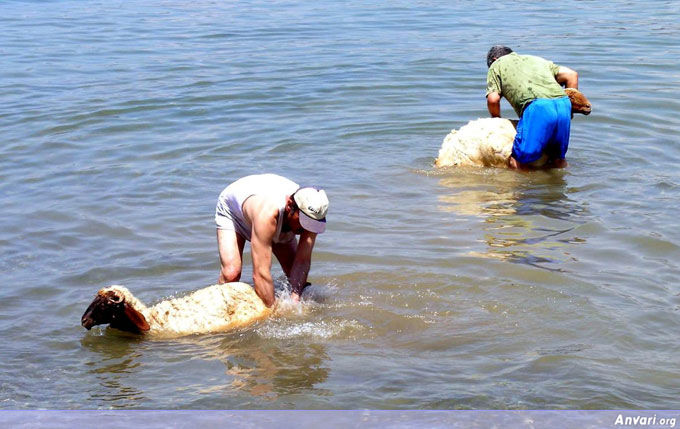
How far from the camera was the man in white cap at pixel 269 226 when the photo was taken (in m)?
5.93

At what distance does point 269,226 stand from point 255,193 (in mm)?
407

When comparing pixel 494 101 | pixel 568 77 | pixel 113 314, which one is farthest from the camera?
pixel 568 77

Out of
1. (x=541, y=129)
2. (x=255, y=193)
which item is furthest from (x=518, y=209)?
(x=255, y=193)

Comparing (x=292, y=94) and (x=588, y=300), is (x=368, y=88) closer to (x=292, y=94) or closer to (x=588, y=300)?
(x=292, y=94)

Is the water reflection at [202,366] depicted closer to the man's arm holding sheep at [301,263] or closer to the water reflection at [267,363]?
the water reflection at [267,363]

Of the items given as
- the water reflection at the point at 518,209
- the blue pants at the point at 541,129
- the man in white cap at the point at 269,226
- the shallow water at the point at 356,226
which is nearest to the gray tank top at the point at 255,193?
the man in white cap at the point at 269,226

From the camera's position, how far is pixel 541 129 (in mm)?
9430

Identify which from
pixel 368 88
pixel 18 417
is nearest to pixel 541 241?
pixel 18 417

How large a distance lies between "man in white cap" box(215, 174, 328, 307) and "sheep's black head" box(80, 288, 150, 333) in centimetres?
82

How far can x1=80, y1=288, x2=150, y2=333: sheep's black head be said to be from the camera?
5.95 m

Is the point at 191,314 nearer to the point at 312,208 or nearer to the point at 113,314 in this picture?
the point at 113,314

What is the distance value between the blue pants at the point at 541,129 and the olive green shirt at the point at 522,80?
86 mm

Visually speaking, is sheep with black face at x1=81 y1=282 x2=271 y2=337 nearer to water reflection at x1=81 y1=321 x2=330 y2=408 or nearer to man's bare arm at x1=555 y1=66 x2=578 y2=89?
water reflection at x1=81 y1=321 x2=330 y2=408

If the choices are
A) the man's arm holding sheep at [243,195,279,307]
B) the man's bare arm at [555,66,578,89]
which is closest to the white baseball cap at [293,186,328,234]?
the man's arm holding sheep at [243,195,279,307]
